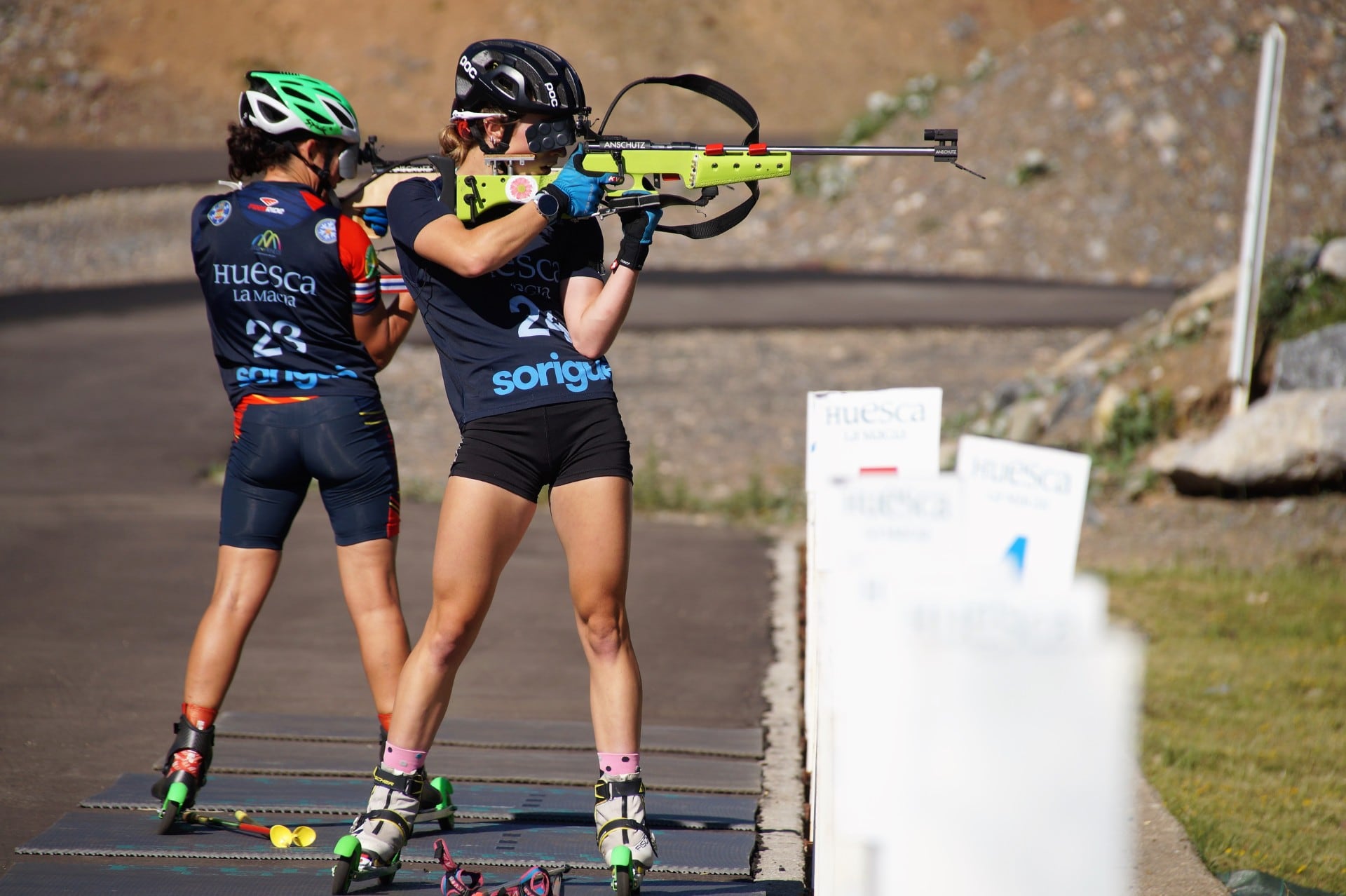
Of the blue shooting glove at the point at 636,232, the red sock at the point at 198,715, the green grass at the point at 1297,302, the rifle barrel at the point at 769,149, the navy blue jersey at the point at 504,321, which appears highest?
the green grass at the point at 1297,302

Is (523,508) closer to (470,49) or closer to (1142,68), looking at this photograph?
(470,49)

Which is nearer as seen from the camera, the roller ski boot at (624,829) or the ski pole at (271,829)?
the roller ski boot at (624,829)

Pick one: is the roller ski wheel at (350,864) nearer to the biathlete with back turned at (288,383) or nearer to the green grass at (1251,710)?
the biathlete with back turned at (288,383)

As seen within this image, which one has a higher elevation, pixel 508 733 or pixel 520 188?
pixel 520 188

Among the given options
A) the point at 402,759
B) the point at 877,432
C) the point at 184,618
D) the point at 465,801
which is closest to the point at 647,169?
the point at 877,432

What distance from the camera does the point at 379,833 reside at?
12.0ft

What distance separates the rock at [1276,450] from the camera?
8.94 meters

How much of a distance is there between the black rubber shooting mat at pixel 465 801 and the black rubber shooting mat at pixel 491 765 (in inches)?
2.4

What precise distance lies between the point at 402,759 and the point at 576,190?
159cm

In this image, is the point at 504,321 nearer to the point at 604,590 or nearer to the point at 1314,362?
the point at 604,590

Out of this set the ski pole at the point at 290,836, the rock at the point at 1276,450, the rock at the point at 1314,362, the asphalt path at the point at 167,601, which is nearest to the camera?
the ski pole at the point at 290,836

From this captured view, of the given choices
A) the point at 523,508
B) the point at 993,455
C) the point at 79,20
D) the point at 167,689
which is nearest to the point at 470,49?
the point at 523,508

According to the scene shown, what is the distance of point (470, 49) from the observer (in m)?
3.76

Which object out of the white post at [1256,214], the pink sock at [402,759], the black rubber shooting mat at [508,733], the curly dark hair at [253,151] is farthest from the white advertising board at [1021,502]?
the white post at [1256,214]
